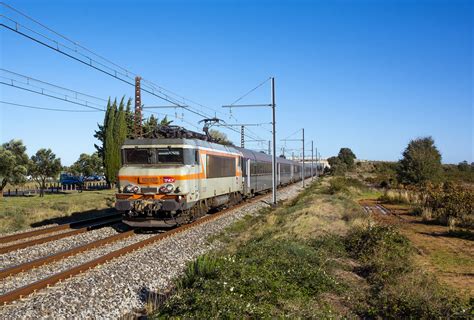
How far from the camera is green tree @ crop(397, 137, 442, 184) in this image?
3694 centimetres

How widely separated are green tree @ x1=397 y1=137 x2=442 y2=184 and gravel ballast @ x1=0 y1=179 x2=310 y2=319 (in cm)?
2743

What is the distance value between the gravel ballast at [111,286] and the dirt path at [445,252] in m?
5.94

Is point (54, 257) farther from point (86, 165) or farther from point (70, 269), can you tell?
point (86, 165)

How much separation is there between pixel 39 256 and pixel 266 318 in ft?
28.4

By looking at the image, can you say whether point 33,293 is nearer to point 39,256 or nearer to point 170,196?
point 39,256

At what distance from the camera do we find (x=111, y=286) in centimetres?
920

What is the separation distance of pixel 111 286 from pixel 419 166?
32.7 m

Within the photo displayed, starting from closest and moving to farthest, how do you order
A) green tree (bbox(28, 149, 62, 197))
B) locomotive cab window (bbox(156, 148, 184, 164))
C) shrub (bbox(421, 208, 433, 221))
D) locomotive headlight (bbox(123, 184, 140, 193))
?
locomotive headlight (bbox(123, 184, 140, 193))
locomotive cab window (bbox(156, 148, 184, 164))
shrub (bbox(421, 208, 433, 221))
green tree (bbox(28, 149, 62, 197))

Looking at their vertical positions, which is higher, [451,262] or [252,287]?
[252,287]

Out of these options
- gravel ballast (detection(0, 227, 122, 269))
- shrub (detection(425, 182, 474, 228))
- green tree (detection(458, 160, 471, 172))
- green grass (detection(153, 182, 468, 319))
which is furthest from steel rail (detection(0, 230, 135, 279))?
green tree (detection(458, 160, 471, 172))

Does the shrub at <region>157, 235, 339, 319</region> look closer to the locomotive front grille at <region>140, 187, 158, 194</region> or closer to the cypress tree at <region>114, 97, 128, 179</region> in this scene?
the locomotive front grille at <region>140, 187, 158, 194</region>

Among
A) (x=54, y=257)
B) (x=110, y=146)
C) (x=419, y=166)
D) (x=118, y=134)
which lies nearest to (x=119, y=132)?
(x=118, y=134)

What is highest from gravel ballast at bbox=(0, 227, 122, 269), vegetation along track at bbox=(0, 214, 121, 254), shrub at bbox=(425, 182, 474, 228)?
shrub at bbox=(425, 182, 474, 228)

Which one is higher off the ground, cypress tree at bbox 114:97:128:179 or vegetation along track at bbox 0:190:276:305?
cypress tree at bbox 114:97:128:179
